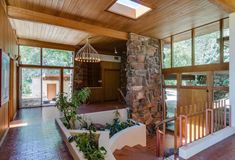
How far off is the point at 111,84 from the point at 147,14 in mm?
5626

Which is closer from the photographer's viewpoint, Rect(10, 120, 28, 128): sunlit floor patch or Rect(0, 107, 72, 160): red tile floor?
Rect(0, 107, 72, 160): red tile floor

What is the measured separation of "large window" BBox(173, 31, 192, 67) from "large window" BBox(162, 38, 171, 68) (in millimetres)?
269

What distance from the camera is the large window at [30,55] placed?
7.58m

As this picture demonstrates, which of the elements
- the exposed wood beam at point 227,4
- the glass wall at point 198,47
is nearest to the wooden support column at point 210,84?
the glass wall at point 198,47

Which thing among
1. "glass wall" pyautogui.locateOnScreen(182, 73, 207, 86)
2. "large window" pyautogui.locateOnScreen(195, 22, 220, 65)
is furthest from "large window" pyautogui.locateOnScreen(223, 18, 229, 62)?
"glass wall" pyautogui.locateOnScreen(182, 73, 207, 86)

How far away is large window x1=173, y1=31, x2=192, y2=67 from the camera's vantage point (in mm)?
6328

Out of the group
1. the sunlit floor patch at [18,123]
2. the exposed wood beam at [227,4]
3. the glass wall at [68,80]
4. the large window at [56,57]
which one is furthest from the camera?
the glass wall at [68,80]

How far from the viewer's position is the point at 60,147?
3547mm

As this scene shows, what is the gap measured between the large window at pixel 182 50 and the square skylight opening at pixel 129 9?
264cm

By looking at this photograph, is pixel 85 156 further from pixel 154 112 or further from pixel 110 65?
pixel 110 65

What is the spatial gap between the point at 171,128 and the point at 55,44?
6893 mm

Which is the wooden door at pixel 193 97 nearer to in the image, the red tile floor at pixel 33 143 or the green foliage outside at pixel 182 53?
the green foliage outside at pixel 182 53

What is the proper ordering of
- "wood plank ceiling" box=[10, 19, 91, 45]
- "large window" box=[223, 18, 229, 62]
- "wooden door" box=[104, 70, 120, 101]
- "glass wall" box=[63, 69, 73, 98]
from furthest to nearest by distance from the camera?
"wooden door" box=[104, 70, 120, 101] → "glass wall" box=[63, 69, 73, 98] → "wood plank ceiling" box=[10, 19, 91, 45] → "large window" box=[223, 18, 229, 62]

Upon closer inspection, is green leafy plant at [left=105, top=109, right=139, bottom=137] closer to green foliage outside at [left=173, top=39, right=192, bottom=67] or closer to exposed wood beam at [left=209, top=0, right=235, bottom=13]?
green foliage outside at [left=173, top=39, right=192, bottom=67]
